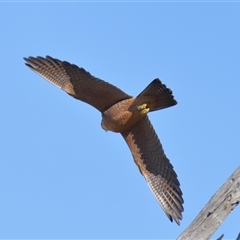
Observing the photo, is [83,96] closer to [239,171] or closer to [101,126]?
[101,126]

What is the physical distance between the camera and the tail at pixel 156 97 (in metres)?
8.81

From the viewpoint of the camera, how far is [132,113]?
9172mm

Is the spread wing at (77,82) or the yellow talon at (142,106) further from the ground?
the spread wing at (77,82)

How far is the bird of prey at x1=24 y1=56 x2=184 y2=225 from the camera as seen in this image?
9.04 metres

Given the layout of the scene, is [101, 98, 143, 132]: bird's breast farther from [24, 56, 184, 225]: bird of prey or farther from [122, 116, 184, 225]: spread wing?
[122, 116, 184, 225]: spread wing

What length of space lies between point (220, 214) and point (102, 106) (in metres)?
4.13

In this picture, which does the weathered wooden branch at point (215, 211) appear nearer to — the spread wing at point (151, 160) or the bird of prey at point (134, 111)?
the bird of prey at point (134, 111)

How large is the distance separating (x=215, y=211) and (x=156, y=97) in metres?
3.39

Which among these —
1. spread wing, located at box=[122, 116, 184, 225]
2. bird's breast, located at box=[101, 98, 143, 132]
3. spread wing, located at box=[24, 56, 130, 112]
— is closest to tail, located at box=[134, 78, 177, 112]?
bird's breast, located at box=[101, 98, 143, 132]

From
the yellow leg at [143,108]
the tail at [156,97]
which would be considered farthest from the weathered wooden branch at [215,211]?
the yellow leg at [143,108]

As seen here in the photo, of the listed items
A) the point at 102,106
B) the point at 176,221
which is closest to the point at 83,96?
the point at 102,106

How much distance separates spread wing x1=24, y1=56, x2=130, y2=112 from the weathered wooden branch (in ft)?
12.0

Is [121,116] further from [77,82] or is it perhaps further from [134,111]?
[77,82]

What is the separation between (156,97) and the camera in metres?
8.95
